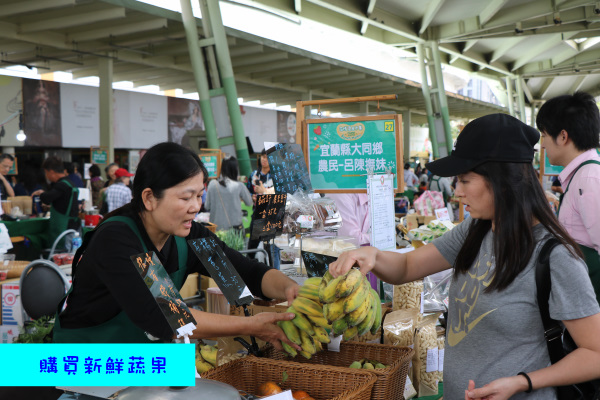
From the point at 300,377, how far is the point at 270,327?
19cm

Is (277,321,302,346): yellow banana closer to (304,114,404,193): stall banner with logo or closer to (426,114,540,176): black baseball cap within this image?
(426,114,540,176): black baseball cap

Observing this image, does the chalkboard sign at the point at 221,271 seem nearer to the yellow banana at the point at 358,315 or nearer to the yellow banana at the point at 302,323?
the yellow banana at the point at 302,323

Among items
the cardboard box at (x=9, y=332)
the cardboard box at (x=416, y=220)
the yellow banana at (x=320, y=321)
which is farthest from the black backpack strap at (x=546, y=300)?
the cardboard box at (x=416, y=220)

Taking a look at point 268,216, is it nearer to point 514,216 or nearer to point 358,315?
point 358,315

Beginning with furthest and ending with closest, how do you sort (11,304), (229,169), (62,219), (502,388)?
(229,169)
(62,219)
(11,304)
(502,388)

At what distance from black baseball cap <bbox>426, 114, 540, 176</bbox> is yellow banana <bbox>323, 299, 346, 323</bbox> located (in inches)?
18.9

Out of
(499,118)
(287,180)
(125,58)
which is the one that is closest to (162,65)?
(125,58)

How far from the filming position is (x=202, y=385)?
1.41m

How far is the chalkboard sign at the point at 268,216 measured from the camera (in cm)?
245

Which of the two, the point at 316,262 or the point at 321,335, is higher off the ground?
the point at 316,262

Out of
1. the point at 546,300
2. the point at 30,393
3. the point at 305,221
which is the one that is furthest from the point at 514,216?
the point at 30,393

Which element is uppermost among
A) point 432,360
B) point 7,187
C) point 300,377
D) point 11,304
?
point 7,187

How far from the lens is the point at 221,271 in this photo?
1853 mm

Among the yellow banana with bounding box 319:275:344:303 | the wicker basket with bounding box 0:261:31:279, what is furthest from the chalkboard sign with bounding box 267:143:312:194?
the wicker basket with bounding box 0:261:31:279
